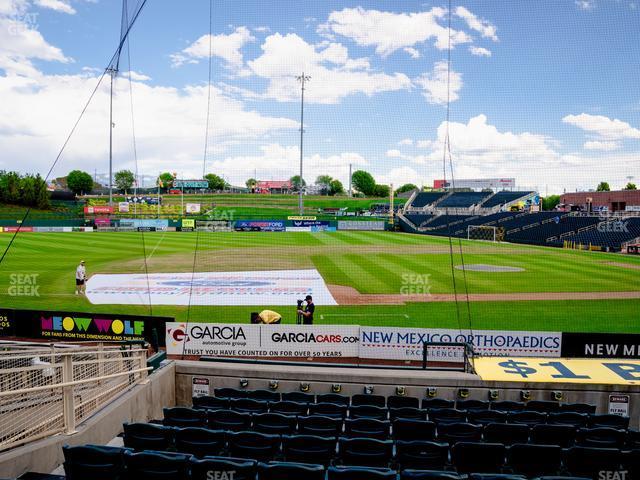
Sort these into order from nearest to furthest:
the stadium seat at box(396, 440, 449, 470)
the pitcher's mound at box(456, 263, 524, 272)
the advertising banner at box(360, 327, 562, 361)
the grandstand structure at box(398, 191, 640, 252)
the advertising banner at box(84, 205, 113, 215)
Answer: the stadium seat at box(396, 440, 449, 470) < the advertising banner at box(360, 327, 562, 361) < the pitcher's mound at box(456, 263, 524, 272) < the grandstand structure at box(398, 191, 640, 252) < the advertising banner at box(84, 205, 113, 215)

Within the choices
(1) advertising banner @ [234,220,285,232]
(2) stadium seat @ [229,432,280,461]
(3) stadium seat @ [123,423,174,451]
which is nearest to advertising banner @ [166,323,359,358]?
(3) stadium seat @ [123,423,174,451]

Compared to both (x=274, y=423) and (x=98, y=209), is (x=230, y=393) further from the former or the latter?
(x=98, y=209)

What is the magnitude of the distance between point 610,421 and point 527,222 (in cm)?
3136

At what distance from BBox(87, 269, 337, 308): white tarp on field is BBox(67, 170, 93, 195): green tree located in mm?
67436

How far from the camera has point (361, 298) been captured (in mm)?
16922

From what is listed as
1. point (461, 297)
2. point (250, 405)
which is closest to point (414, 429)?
point (250, 405)

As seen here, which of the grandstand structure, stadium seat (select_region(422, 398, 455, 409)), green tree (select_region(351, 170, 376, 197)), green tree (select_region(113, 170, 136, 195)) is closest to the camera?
stadium seat (select_region(422, 398, 455, 409))

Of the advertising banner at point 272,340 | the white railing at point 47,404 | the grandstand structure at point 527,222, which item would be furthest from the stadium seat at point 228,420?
the grandstand structure at point 527,222

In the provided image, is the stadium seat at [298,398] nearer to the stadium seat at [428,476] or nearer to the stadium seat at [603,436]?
the stadium seat at [428,476]

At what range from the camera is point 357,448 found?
13.2 ft

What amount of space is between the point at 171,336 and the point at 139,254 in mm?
Result: 18981

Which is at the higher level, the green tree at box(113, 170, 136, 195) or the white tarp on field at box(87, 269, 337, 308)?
the green tree at box(113, 170, 136, 195)

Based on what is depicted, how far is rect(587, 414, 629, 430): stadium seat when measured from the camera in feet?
17.8

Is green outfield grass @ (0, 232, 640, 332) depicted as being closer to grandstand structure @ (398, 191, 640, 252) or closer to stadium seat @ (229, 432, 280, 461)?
grandstand structure @ (398, 191, 640, 252)
